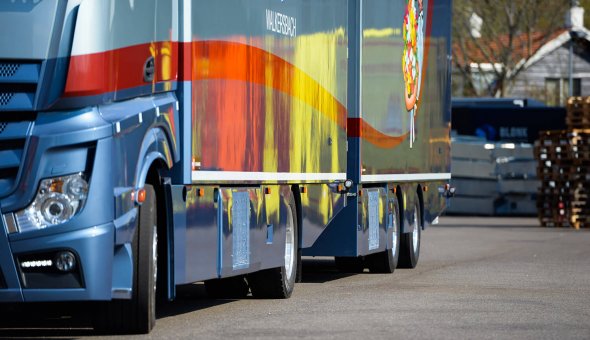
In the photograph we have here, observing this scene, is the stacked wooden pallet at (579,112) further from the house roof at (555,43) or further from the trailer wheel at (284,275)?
the house roof at (555,43)

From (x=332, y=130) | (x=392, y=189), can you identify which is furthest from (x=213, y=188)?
(x=392, y=189)

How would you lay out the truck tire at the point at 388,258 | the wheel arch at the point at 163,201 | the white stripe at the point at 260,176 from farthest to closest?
1. the truck tire at the point at 388,258
2. the white stripe at the point at 260,176
3. the wheel arch at the point at 163,201

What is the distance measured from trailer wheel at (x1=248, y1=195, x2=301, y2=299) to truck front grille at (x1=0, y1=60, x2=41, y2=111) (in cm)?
504

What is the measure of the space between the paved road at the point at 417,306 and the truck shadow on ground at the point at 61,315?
0.07ft

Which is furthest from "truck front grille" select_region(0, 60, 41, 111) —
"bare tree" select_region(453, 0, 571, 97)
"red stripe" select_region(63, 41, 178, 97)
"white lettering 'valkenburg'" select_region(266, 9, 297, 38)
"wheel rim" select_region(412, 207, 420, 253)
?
"bare tree" select_region(453, 0, 571, 97)

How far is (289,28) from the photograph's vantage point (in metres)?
14.4

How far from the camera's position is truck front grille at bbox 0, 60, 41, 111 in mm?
9570

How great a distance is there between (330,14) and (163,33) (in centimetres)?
540

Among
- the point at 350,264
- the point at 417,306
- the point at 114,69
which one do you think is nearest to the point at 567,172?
the point at 350,264

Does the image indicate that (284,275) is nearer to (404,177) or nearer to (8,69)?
(8,69)

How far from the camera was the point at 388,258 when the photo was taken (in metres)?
18.8

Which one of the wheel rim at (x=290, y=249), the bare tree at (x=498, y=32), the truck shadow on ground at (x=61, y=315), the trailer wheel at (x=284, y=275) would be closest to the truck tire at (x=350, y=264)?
the truck shadow on ground at (x=61, y=315)

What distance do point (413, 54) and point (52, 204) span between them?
11.3 m

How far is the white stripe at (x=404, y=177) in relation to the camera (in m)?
17.4
